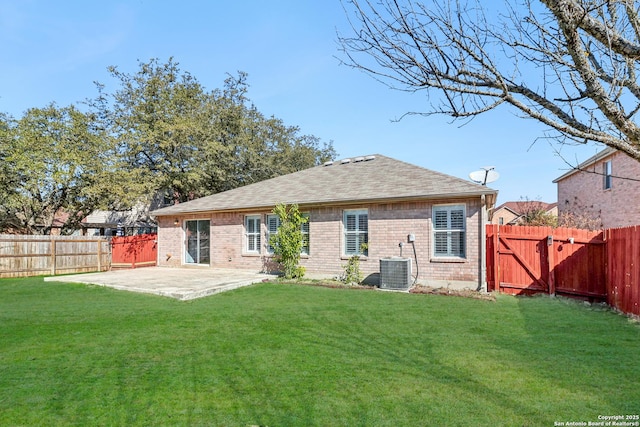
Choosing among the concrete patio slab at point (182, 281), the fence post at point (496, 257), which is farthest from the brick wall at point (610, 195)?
the concrete patio slab at point (182, 281)

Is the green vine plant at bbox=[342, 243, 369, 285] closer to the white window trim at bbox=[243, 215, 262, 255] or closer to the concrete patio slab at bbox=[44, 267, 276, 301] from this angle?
the concrete patio slab at bbox=[44, 267, 276, 301]

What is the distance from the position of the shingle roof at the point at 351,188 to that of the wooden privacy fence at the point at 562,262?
1495 mm

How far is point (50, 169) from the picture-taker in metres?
16.6

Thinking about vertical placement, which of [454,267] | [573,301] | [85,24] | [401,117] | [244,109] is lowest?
[573,301]

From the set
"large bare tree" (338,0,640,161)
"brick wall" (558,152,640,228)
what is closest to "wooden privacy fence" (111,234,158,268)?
"large bare tree" (338,0,640,161)

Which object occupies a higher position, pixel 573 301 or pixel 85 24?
pixel 85 24

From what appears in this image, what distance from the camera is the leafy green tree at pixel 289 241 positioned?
470 inches

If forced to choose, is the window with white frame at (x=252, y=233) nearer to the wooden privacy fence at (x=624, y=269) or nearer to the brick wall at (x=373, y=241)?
the brick wall at (x=373, y=241)

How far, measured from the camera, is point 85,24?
1045 centimetres

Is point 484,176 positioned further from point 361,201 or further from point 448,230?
point 361,201

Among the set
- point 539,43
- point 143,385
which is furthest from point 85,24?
point 539,43

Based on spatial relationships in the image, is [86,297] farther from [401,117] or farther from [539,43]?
[539,43]

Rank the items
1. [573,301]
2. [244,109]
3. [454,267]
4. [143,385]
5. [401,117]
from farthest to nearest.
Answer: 1. [244,109]
2. [454,267]
3. [573,301]
4. [143,385]
5. [401,117]

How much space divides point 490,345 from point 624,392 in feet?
5.54
